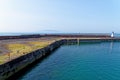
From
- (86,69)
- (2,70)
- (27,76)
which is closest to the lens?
(2,70)

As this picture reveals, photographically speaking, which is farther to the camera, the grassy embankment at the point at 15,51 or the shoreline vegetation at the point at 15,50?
the shoreline vegetation at the point at 15,50

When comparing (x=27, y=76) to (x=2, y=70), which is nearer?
(x=2, y=70)

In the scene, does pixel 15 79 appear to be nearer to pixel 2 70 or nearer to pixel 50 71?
pixel 2 70

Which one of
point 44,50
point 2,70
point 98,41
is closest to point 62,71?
point 2,70

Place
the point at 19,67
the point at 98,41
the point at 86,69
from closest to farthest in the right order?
the point at 19,67 < the point at 86,69 < the point at 98,41

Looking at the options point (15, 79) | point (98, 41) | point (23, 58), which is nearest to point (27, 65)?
point (23, 58)

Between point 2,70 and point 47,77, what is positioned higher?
point 2,70

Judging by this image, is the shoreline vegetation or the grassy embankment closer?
the grassy embankment

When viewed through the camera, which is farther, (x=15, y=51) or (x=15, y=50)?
(x=15, y=50)

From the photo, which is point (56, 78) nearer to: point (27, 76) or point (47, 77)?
point (47, 77)
